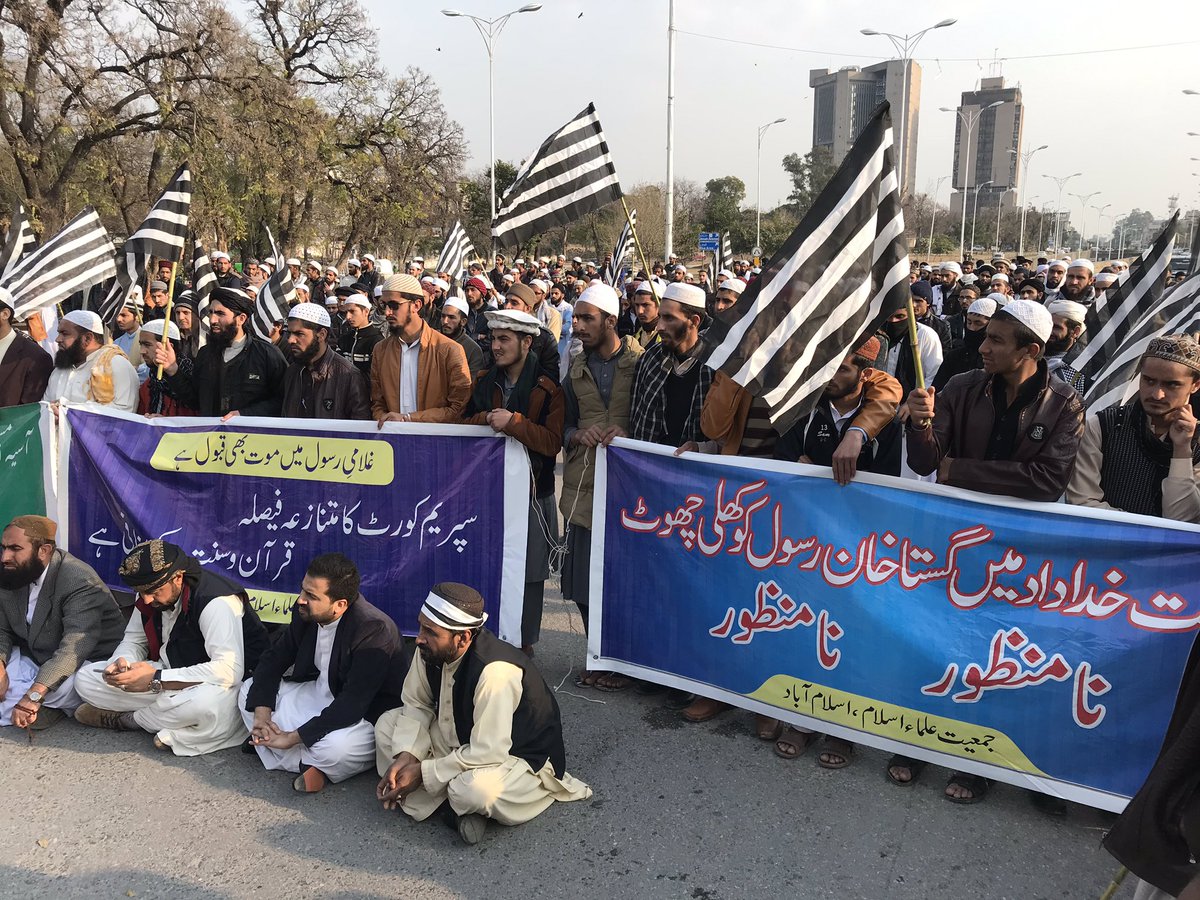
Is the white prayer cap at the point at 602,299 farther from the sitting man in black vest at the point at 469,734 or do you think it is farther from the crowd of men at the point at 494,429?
the sitting man in black vest at the point at 469,734

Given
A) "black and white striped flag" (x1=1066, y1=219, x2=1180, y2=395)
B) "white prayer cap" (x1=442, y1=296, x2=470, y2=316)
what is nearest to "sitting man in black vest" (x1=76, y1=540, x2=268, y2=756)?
"white prayer cap" (x1=442, y1=296, x2=470, y2=316)

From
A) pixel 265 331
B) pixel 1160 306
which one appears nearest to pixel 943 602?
pixel 1160 306

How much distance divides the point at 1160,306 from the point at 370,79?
28615mm

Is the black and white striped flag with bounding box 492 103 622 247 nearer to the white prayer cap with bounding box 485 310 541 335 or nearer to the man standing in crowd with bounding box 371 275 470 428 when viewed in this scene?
the man standing in crowd with bounding box 371 275 470 428

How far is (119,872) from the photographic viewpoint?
329 centimetres

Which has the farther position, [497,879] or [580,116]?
[580,116]

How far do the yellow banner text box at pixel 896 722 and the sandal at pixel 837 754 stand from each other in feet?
0.47

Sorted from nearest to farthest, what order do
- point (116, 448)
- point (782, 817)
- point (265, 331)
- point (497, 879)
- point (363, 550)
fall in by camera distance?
point (497, 879)
point (782, 817)
point (363, 550)
point (116, 448)
point (265, 331)

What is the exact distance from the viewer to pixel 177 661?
4.36 m

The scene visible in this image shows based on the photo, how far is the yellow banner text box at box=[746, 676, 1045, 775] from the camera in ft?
11.8

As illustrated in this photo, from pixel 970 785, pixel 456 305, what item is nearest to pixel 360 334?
pixel 456 305

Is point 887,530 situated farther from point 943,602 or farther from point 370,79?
point 370,79

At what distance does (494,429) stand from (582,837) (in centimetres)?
206

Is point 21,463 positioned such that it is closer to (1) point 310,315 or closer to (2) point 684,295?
(1) point 310,315
